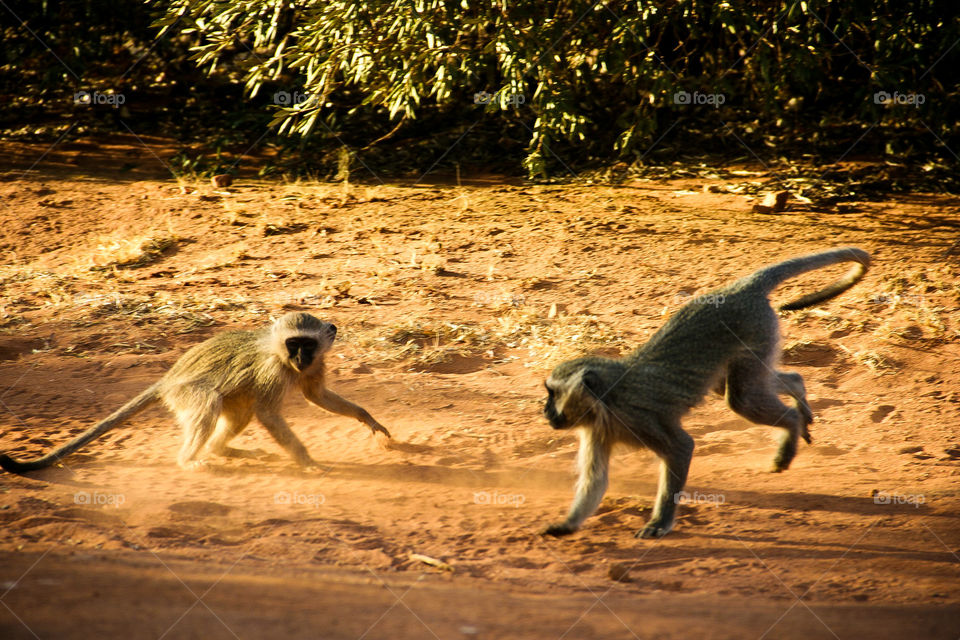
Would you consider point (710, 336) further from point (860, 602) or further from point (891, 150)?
point (891, 150)

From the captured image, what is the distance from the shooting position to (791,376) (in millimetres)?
5512

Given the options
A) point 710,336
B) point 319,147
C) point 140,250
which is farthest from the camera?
point 319,147

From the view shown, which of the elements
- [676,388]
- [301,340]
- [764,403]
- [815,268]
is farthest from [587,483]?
[815,268]

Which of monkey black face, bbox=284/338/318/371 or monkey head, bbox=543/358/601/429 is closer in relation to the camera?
monkey head, bbox=543/358/601/429

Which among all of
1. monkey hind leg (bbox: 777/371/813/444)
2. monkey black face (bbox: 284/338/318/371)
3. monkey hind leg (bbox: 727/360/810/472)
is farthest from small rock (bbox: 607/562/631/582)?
monkey black face (bbox: 284/338/318/371)

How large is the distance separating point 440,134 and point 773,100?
4.59 metres

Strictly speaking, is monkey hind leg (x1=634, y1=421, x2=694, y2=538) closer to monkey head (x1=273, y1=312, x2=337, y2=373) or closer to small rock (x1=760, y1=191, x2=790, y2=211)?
monkey head (x1=273, y1=312, x2=337, y2=373)

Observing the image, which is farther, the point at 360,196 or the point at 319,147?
the point at 319,147

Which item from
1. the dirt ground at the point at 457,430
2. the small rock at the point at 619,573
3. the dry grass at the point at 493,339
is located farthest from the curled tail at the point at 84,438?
the small rock at the point at 619,573

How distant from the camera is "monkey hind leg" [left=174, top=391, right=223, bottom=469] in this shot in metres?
5.37

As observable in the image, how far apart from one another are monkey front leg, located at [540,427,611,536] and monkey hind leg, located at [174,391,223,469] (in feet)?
7.19

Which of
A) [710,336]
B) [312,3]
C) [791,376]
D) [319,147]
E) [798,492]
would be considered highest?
[312,3]

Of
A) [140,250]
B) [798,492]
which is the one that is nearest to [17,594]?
[798,492]

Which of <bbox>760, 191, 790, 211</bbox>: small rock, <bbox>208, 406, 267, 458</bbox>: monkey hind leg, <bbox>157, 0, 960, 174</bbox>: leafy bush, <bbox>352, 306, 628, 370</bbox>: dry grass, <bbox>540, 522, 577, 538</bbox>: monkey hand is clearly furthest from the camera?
<bbox>760, 191, 790, 211</bbox>: small rock
